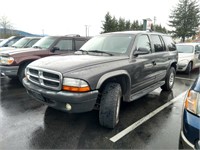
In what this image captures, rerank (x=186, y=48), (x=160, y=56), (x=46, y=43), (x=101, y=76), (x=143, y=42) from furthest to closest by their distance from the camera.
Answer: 1. (x=186, y=48)
2. (x=46, y=43)
3. (x=160, y=56)
4. (x=143, y=42)
5. (x=101, y=76)

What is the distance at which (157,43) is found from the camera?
4.49 meters

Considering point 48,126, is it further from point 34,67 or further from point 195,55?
point 195,55

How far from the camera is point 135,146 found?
2.52 m

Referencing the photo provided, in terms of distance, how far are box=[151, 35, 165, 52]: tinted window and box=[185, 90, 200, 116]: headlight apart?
8.16ft

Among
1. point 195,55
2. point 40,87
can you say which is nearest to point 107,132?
point 40,87

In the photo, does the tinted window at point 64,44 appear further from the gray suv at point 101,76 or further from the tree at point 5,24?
the tree at point 5,24

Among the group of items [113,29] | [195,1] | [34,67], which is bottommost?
[34,67]

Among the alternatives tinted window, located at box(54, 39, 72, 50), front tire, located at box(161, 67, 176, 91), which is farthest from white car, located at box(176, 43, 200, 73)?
tinted window, located at box(54, 39, 72, 50)

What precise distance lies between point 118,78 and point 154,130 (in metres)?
1.17

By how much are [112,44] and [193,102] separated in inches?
89.3

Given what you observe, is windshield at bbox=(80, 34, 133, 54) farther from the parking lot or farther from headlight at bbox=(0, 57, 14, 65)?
headlight at bbox=(0, 57, 14, 65)

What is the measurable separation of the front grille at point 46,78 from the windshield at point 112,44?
4.49 ft

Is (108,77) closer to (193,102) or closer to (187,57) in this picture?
(193,102)

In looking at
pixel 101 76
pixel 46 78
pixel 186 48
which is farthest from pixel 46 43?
pixel 186 48
